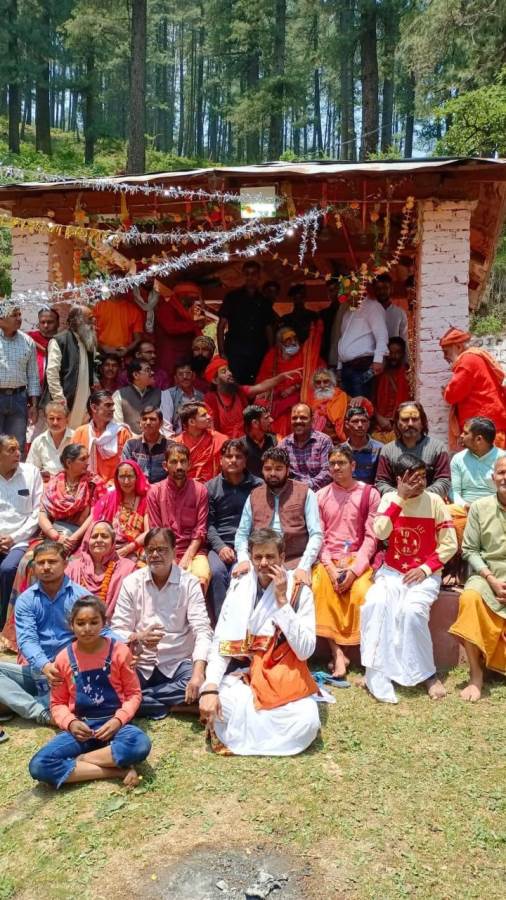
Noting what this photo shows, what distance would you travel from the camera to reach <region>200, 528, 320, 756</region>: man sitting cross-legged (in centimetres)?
383

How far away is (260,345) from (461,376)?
2.50 metres

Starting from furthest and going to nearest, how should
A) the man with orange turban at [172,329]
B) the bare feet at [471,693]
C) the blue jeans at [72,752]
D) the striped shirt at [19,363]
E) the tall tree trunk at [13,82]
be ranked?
the tall tree trunk at [13,82] → the man with orange turban at [172,329] → the striped shirt at [19,363] → the bare feet at [471,693] → the blue jeans at [72,752]

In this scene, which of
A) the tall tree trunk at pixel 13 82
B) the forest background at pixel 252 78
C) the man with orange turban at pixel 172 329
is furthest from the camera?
the tall tree trunk at pixel 13 82

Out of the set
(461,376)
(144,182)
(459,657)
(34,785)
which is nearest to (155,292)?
(144,182)

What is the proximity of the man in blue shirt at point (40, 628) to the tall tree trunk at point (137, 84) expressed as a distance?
1388 cm

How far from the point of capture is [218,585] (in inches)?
196

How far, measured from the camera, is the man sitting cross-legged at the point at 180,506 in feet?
16.9

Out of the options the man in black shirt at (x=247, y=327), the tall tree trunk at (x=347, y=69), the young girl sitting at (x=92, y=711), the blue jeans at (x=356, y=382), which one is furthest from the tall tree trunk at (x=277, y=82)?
the young girl sitting at (x=92, y=711)

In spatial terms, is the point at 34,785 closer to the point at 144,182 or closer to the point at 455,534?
the point at 455,534

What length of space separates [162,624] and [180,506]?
3.42ft

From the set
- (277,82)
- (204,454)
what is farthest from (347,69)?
(204,454)

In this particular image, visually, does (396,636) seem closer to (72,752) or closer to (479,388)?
(72,752)

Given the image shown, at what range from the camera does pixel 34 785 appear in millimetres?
3553

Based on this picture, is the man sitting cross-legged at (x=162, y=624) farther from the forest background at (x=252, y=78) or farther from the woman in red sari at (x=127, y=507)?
the forest background at (x=252, y=78)
